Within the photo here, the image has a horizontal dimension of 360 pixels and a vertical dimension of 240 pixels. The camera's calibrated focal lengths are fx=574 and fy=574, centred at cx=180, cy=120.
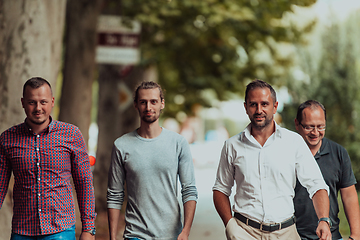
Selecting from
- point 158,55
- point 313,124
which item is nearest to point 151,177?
point 313,124

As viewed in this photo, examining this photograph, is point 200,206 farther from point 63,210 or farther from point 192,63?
point 63,210

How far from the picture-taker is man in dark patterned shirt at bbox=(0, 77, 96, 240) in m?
4.18

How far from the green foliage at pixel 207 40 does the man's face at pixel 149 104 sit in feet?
23.2

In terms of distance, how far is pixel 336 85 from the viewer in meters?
12.7

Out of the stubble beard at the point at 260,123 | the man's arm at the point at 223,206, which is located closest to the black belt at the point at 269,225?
the man's arm at the point at 223,206

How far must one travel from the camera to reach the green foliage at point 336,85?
492 inches

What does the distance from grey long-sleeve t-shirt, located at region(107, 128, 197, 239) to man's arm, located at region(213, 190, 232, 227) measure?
0.18m

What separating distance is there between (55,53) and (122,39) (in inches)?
177

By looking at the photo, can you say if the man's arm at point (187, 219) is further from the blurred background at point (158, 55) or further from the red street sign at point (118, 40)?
the red street sign at point (118, 40)

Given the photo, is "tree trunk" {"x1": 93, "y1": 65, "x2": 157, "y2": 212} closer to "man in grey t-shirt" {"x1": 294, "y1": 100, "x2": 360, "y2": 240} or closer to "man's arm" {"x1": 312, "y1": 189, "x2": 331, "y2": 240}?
"man in grey t-shirt" {"x1": 294, "y1": 100, "x2": 360, "y2": 240}

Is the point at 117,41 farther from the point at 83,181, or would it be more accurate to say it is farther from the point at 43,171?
the point at 43,171

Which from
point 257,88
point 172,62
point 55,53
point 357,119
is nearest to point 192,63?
point 172,62

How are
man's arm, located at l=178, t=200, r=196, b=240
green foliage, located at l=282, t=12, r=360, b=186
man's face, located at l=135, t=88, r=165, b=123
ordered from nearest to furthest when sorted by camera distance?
man's arm, located at l=178, t=200, r=196, b=240 < man's face, located at l=135, t=88, r=165, b=123 < green foliage, located at l=282, t=12, r=360, b=186

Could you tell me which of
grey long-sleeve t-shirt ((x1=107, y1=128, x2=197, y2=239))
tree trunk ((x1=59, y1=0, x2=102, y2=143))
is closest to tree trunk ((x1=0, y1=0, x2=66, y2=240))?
grey long-sleeve t-shirt ((x1=107, y1=128, x2=197, y2=239))
